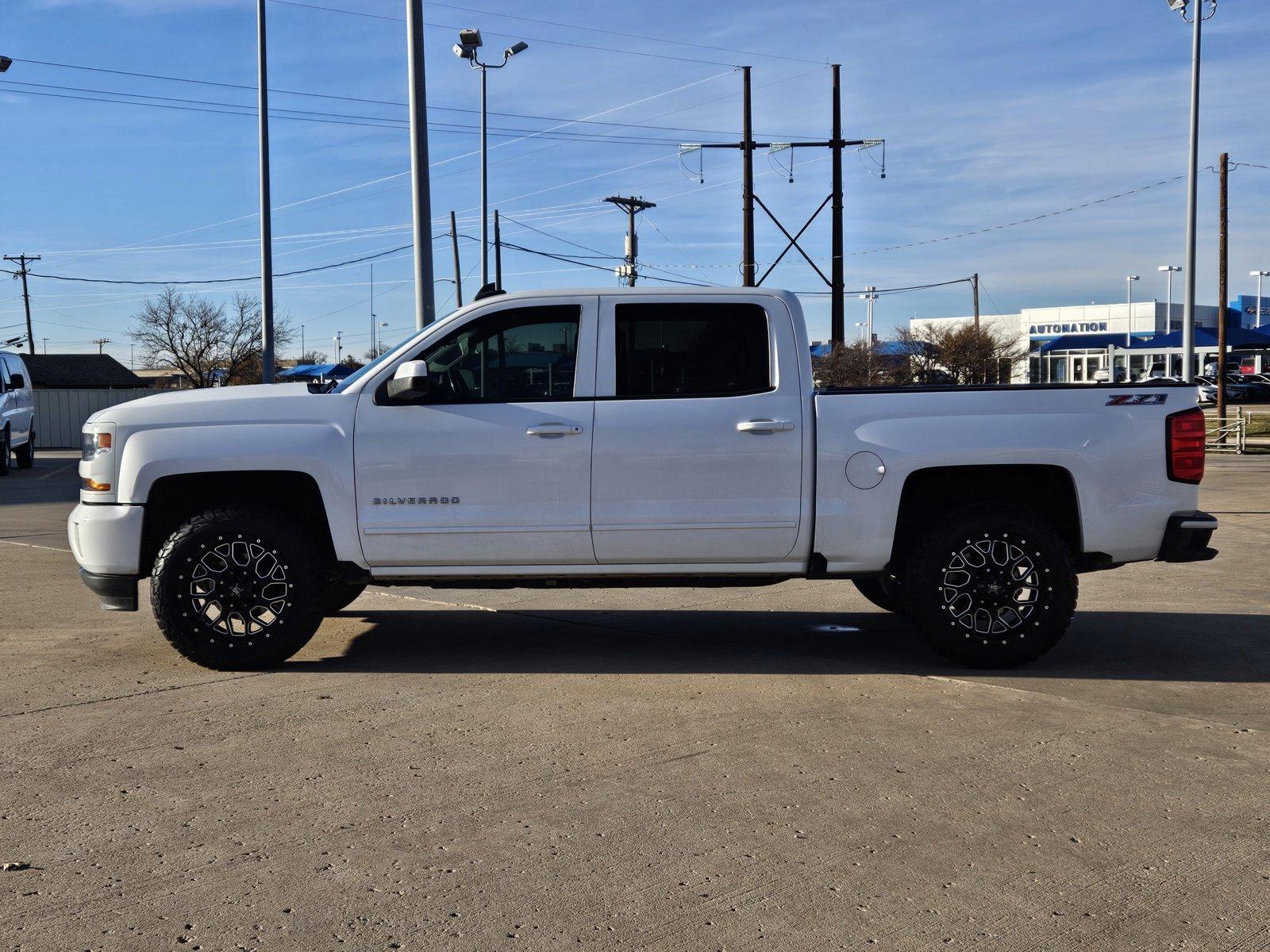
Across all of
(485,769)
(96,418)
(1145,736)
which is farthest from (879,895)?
(96,418)

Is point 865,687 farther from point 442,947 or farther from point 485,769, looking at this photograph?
point 442,947

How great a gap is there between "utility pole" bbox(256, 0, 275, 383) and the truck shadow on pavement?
16.0 meters

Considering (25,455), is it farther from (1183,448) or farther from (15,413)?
(1183,448)

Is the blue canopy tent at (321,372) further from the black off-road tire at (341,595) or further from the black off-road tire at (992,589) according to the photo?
the black off-road tire at (992,589)

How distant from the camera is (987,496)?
7.09 metres

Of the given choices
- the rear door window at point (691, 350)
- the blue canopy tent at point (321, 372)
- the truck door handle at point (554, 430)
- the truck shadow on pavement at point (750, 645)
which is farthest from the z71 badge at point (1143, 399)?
the blue canopy tent at point (321, 372)

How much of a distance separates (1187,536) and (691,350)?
9.24 feet

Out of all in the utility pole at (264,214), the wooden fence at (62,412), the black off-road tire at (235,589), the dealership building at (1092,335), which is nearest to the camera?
the black off-road tire at (235,589)

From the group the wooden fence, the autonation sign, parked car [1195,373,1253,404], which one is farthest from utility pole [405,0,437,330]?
the autonation sign

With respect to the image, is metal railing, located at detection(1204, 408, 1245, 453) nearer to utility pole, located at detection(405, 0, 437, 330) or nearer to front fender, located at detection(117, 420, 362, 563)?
utility pole, located at detection(405, 0, 437, 330)

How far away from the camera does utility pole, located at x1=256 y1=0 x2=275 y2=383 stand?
2362cm

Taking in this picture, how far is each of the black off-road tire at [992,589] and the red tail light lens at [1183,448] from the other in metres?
0.73

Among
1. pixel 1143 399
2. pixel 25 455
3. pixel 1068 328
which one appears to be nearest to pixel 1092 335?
pixel 1068 328

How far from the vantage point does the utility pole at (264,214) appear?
23625 millimetres
